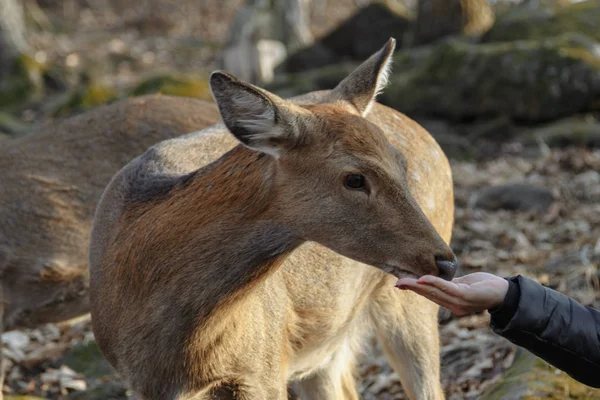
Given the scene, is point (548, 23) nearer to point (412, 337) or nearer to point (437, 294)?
point (412, 337)

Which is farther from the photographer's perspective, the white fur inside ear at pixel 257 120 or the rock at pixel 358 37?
the rock at pixel 358 37

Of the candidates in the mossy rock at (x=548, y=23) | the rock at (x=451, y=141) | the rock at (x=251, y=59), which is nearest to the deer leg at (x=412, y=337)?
the rock at (x=451, y=141)

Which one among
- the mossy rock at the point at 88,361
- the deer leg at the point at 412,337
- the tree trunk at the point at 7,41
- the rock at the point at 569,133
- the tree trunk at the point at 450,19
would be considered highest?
the deer leg at the point at 412,337

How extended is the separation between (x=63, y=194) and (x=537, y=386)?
13.9ft

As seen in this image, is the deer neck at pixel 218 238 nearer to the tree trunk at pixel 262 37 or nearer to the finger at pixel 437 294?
the finger at pixel 437 294

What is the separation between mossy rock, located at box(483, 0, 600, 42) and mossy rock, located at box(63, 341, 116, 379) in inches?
380

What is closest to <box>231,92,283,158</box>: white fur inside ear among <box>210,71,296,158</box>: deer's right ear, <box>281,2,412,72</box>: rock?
<box>210,71,296,158</box>: deer's right ear

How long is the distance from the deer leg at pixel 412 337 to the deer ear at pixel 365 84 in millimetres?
1492

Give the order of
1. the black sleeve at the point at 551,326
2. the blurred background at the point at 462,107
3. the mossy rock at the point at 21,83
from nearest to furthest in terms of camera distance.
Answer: the black sleeve at the point at 551,326
the blurred background at the point at 462,107
the mossy rock at the point at 21,83

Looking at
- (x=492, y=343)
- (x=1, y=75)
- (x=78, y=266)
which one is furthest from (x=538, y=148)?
(x=1, y=75)

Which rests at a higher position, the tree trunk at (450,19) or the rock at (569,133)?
the rock at (569,133)

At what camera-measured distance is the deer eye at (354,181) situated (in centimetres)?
425

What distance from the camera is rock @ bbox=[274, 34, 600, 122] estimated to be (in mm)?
12570

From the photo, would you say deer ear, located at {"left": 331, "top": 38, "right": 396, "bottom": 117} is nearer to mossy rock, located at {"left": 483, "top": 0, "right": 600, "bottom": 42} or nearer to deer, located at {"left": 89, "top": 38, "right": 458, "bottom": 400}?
deer, located at {"left": 89, "top": 38, "right": 458, "bottom": 400}
